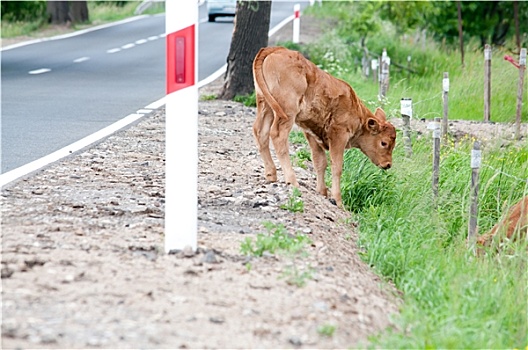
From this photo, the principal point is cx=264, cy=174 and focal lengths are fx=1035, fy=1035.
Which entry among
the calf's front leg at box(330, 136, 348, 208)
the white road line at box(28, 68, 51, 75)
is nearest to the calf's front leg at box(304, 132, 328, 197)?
the calf's front leg at box(330, 136, 348, 208)

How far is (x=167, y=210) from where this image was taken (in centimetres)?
612

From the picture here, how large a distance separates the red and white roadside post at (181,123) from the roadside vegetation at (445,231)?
141cm

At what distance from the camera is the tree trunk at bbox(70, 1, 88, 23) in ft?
119

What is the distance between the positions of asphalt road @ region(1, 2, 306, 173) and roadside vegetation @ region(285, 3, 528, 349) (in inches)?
132

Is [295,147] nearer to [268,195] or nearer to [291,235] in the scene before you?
[268,195]

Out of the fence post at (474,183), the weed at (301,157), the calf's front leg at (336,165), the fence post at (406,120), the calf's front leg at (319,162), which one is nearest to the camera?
the fence post at (474,183)

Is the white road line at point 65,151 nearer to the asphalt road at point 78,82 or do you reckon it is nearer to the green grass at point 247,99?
the asphalt road at point 78,82

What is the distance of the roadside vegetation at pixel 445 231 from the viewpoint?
18.2 ft

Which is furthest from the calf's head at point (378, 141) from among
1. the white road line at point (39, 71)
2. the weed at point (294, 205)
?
the white road line at point (39, 71)

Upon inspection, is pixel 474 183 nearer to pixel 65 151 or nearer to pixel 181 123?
pixel 181 123

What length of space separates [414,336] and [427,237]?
10.3 ft

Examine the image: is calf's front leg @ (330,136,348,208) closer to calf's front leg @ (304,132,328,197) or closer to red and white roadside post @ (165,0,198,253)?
calf's front leg @ (304,132,328,197)

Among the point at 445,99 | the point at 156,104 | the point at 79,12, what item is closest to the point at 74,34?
the point at 79,12

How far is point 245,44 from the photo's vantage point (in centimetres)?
1652
